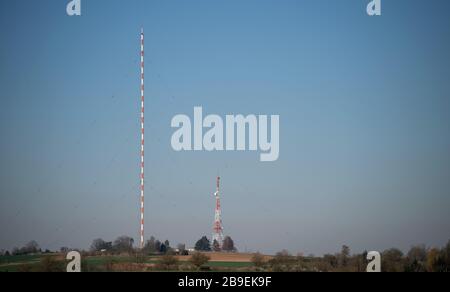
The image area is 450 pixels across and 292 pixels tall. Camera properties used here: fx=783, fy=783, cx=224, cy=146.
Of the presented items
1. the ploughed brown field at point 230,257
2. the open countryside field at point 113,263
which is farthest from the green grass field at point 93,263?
the ploughed brown field at point 230,257

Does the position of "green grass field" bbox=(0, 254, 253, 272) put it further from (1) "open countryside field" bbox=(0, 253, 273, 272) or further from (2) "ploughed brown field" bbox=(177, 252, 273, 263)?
(2) "ploughed brown field" bbox=(177, 252, 273, 263)

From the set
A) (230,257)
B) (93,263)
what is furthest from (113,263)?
(230,257)

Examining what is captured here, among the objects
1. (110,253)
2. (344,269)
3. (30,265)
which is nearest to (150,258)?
(110,253)

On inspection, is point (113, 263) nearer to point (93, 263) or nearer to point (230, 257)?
point (93, 263)

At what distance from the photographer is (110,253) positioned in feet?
136

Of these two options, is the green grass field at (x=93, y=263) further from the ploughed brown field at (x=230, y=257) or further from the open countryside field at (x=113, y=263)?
the ploughed brown field at (x=230, y=257)

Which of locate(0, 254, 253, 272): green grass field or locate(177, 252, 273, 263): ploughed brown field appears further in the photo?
locate(177, 252, 273, 263): ploughed brown field

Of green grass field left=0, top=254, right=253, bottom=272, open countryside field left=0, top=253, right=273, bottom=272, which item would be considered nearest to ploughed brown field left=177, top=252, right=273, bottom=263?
open countryside field left=0, top=253, right=273, bottom=272

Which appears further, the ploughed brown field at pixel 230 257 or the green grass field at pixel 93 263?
the ploughed brown field at pixel 230 257

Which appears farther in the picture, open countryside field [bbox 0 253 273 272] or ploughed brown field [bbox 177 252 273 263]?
ploughed brown field [bbox 177 252 273 263]
